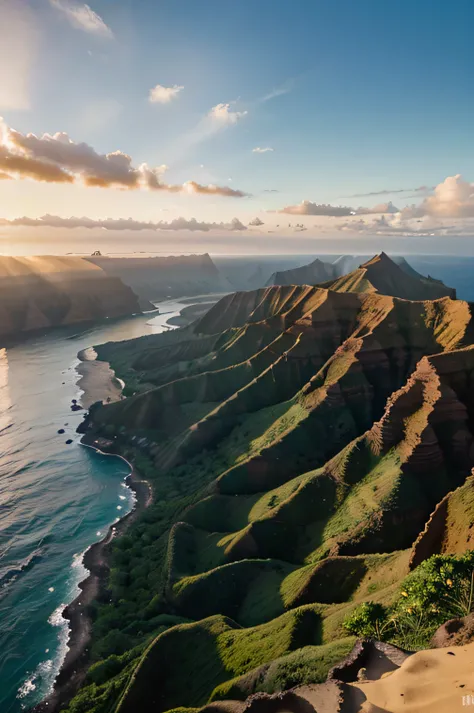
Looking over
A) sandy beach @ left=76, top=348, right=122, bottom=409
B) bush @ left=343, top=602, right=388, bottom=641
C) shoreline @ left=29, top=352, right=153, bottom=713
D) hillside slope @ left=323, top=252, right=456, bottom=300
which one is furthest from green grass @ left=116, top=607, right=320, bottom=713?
hillside slope @ left=323, top=252, right=456, bottom=300

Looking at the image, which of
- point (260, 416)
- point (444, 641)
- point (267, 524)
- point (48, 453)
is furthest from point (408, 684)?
point (48, 453)

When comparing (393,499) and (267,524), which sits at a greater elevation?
(393,499)

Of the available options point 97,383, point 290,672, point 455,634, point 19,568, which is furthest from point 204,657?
point 97,383

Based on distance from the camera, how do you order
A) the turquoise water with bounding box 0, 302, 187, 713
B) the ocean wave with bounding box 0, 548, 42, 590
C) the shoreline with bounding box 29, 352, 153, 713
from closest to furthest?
the shoreline with bounding box 29, 352, 153, 713, the turquoise water with bounding box 0, 302, 187, 713, the ocean wave with bounding box 0, 548, 42, 590

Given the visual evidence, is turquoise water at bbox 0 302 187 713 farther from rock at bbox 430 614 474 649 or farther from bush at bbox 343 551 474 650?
rock at bbox 430 614 474 649

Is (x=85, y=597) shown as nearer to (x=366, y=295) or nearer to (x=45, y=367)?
(x=366, y=295)
